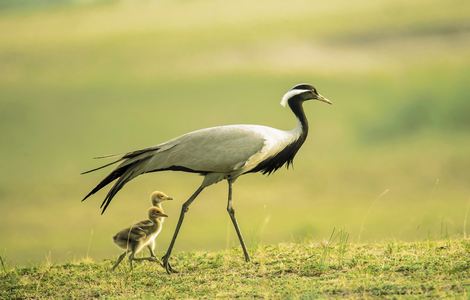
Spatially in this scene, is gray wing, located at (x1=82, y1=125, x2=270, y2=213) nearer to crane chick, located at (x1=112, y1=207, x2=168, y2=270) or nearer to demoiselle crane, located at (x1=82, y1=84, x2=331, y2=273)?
A: demoiselle crane, located at (x1=82, y1=84, x2=331, y2=273)

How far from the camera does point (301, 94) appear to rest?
32.6ft

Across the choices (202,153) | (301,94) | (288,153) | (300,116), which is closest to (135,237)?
(202,153)

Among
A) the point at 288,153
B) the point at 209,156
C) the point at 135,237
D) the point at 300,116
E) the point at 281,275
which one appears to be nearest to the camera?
the point at 281,275

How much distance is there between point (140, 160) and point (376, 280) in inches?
113

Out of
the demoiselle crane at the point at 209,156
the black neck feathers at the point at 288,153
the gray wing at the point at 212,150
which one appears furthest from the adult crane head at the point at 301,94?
the gray wing at the point at 212,150

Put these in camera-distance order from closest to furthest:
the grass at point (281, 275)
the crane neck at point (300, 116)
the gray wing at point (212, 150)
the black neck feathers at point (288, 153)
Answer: the grass at point (281, 275), the gray wing at point (212, 150), the black neck feathers at point (288, 153), the crane neck at point (300, 116)

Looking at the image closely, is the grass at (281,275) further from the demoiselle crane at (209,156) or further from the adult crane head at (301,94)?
the adult crane head at (301,94)

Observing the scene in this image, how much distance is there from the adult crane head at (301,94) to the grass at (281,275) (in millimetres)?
1602

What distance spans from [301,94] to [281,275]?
2403mm

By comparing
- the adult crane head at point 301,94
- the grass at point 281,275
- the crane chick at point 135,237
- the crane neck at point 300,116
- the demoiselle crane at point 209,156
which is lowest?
the grass at point 281,275

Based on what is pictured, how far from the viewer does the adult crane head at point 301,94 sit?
9898 mm

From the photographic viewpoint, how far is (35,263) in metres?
9.70

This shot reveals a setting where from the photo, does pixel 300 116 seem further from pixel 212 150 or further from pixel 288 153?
pixel 212 150

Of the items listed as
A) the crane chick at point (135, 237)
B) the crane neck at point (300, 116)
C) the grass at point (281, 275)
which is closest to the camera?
the grass at point (281, 275)
